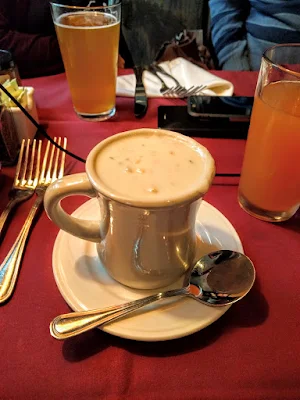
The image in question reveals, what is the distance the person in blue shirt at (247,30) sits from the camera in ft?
4.58

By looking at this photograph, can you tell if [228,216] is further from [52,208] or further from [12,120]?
[12,120]

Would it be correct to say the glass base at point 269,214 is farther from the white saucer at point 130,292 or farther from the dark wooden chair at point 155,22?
the dark wooden chair at point 155,22

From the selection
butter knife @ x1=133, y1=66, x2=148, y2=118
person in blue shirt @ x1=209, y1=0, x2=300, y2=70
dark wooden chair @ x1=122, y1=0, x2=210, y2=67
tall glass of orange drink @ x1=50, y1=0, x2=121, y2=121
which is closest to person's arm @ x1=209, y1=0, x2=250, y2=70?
person in blue shirt @ x1=209, y1=0, x2=300, y2=70

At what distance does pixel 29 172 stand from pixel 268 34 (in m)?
1.17

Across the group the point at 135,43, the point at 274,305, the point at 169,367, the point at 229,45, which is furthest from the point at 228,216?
the point at 135,43

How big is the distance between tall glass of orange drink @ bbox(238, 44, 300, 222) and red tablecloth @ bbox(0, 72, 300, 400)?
9 cm

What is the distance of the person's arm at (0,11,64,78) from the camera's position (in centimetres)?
112

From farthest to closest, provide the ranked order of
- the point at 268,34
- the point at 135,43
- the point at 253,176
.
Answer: the point at 135,43
the point at 268,34
the point at 253,176

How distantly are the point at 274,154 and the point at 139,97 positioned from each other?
444 mm

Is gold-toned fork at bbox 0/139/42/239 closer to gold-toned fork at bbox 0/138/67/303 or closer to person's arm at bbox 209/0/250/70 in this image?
gold-toned fork at bbox 0/138/67/303

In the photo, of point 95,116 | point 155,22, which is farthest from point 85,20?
point 155,22

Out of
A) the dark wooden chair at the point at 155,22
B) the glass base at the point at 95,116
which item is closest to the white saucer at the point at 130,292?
the glass base at the point at 95,116

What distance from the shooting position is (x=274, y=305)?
46 cm

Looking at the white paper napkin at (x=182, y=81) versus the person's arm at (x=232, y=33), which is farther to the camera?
the person's arm at (x=232, y=33)
